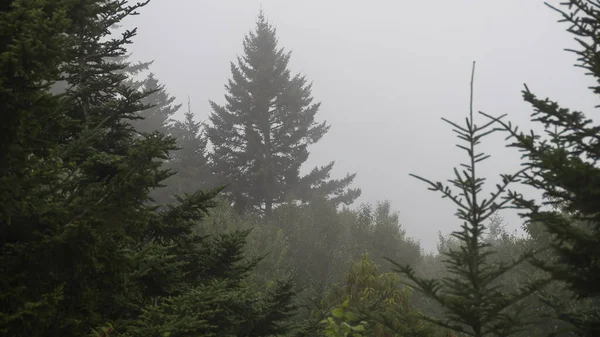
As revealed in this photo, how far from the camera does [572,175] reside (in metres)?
3.45

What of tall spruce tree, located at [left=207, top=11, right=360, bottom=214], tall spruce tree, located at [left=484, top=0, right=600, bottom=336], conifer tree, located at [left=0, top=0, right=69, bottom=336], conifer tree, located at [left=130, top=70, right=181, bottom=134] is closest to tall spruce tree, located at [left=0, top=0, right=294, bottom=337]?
conifer tree, located at [left=0, top=0, right=69, bottom=336]

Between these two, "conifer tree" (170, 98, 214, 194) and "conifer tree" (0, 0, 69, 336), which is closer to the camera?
"conifer tree" (0, 0, 69, 336)

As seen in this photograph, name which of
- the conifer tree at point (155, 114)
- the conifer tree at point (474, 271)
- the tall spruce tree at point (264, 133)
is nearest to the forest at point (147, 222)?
the conifer tree at point (474, 271)

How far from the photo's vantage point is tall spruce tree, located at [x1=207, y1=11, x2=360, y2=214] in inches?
1160

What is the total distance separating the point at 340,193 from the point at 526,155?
31868mm

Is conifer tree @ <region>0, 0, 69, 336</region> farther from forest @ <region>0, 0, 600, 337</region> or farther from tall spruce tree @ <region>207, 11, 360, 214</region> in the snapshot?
tall spruce tree @ <region>207, 11, 360, 214</region>

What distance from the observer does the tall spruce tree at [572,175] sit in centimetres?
352

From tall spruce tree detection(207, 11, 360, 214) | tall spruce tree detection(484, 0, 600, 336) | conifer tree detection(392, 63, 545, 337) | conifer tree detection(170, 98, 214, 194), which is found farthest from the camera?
tall spruce tree detection(207, 11, 360, 214)

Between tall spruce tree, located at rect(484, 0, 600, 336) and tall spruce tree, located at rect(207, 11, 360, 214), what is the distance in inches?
971

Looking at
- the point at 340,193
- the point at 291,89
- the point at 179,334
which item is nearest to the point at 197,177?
the point at 291,89

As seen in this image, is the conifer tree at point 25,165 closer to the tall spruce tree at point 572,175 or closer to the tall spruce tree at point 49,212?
the tall spruce tree at point 49,212

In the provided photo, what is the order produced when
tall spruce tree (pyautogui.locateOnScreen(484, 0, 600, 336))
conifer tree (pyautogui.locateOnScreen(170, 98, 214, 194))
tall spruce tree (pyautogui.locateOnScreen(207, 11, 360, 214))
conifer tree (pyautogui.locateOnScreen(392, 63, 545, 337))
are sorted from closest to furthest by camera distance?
conifer tree (pyautogui.locateOnScreen(392, 63, 545, 337)) → tall spruce tree (pyautogui.locateOnScreen(484, 0, 600, 336)) → conifer tree (pyautogui.locateOnScreen(170, 98, 214, 194)) → tall spruce tree (pyautogui.locateOnScreen(207, 11, 360, 214))

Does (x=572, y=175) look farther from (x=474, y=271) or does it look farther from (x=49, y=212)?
(x=49, y=212)

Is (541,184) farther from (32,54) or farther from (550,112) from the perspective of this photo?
(32,54)
